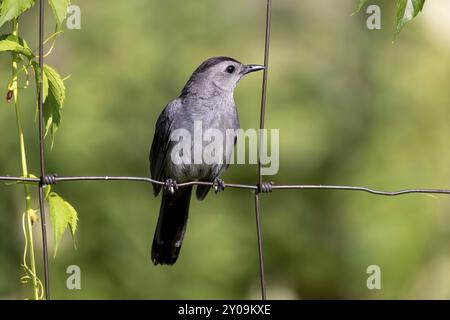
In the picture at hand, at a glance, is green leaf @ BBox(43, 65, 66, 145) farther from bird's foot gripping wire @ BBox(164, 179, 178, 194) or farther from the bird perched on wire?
the bird perched on wire

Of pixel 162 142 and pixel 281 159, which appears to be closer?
pixel 162 142

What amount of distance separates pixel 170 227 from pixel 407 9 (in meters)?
2.47

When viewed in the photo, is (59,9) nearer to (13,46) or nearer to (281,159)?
(13,46)

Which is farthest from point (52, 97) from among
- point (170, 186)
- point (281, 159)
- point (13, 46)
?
point (281, 159)

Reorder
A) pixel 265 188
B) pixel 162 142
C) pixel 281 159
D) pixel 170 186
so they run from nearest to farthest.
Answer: pixel 265 188, pixel 170 186, pixel 162 142, pixel 281 159

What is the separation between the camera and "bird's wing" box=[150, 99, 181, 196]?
5012 millimetres

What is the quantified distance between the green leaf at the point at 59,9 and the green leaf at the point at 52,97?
0.27 meters

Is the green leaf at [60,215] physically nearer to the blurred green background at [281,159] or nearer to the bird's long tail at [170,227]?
the bird's long tail at [170,227]

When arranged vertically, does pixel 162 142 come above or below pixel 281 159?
above

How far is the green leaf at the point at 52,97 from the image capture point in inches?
132

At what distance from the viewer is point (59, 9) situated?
316 centimetres

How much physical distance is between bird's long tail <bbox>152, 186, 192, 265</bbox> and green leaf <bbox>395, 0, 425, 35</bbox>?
2.35 m
